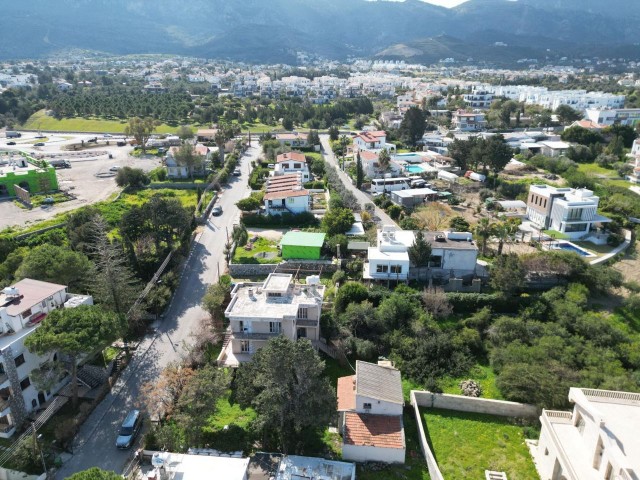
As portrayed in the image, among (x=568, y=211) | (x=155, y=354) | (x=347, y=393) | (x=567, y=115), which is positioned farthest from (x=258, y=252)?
(x=567, y=115)

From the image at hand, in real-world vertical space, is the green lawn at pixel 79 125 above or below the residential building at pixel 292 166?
above

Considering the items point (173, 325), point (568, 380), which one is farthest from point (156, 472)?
point (568, 380)

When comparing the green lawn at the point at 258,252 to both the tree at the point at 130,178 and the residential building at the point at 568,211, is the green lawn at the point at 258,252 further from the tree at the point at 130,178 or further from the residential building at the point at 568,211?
the residential building at the point at 568,211

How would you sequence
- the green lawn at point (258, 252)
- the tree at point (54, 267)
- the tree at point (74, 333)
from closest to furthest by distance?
the tree at point (74, 333) < the tree at point (54, 267) < the green lawn at point (258, 252)

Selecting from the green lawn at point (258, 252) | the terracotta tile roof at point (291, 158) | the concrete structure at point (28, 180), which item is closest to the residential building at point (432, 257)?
the green lawn at point (258, 252)

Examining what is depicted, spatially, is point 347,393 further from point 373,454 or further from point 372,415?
point 373,454

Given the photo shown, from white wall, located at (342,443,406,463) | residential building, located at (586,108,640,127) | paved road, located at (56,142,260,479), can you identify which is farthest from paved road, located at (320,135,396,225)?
residential building, located at (586,108,640,127)
